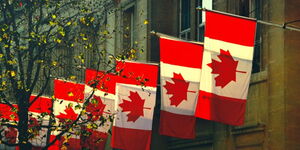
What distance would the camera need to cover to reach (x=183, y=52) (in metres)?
24.2

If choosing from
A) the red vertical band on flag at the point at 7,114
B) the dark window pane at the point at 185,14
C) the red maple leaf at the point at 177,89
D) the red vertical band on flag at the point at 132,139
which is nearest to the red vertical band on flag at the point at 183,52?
the red maple leaf at the point at 177,89

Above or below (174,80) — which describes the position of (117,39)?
above

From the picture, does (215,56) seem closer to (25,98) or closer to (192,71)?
(192,71)

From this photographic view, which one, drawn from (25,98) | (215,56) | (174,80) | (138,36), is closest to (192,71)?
(174,80)

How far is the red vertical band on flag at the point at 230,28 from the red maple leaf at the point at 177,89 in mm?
3407

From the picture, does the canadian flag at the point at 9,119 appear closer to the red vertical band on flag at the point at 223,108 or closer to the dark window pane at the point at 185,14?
the red vertical band on flag at the point at 223,108

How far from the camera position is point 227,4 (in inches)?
1083

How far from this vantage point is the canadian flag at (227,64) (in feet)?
68.9

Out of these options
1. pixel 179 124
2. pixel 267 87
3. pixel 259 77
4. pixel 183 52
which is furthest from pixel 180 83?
pixel 267 87

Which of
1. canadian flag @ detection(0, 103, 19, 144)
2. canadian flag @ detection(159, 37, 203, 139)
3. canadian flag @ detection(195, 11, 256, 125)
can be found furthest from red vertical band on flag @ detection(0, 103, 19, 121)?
canadian flag @ detection(195, 11, 256, 125)

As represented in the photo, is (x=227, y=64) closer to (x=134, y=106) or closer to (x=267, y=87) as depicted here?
(x=267, y=87)

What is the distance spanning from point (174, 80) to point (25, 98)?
19.2 feet

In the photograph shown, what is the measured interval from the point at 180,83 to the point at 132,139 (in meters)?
3.61

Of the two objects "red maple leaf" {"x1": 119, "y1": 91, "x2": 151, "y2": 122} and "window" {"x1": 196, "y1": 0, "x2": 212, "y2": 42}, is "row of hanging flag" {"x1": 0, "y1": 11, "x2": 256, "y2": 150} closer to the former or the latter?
"red maple leaf" {"x1": 119, "y1": 91, "x2": 151, "y2": 122}
